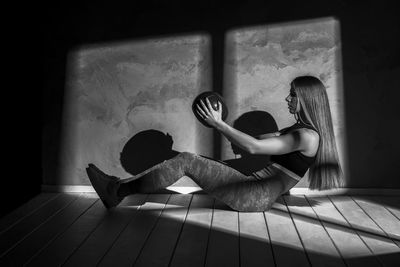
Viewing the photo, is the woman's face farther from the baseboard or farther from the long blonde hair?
the baseboard

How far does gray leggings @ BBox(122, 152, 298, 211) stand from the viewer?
3.24 metres

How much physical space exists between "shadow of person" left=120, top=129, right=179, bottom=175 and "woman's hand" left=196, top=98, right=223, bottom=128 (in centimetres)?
88

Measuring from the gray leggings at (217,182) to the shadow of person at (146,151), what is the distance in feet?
2.37

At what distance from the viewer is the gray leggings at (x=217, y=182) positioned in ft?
10.6

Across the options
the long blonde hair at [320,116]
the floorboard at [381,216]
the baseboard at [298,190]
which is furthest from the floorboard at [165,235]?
the floorboard at [381,216]

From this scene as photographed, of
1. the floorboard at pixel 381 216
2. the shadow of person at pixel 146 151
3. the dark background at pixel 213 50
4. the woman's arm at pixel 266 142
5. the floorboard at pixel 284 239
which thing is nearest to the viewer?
the floorboard at pixel 284 239

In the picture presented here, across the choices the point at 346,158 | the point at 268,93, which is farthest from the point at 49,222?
the point at 346,158

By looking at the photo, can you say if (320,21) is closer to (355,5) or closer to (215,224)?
(355,5)

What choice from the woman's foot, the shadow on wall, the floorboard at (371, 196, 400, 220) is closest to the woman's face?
the shadow on wall

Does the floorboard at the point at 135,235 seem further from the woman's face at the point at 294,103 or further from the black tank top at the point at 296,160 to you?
the woman's face at the point at 294,103

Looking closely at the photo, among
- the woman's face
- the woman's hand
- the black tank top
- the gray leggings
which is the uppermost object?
the woman's face

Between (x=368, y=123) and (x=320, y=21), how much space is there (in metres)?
0.88

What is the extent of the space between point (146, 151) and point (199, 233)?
50.2 inches

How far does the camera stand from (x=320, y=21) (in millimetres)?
3805
